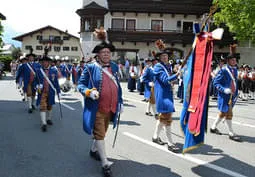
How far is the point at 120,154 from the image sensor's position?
19.2 ft

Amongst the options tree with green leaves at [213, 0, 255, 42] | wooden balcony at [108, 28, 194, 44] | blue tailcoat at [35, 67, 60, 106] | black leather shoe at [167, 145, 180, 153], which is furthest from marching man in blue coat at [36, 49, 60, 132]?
wooden balcony at [108, 28, 194, 44]

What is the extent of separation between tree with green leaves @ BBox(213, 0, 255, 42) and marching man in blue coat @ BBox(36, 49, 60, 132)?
1645 cm

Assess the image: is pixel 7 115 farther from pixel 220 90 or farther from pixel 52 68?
pixel 220 90

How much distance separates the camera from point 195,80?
5.14 meters

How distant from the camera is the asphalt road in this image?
4992 millimetres

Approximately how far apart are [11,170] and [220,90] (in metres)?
4.80

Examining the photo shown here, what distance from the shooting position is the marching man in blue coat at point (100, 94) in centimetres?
486

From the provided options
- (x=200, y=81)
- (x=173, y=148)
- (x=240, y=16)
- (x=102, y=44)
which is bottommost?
(x=173, y=148)

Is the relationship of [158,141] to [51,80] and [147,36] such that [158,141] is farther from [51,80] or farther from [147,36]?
[147,36]

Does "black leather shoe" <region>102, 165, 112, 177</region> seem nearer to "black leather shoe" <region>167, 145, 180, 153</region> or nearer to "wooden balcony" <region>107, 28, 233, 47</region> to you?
"black leather shoe" <region>167, 145, 180, 153</region>

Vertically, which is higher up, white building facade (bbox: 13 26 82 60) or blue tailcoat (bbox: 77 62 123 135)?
white building facade (bbox: 13 26 82 60)

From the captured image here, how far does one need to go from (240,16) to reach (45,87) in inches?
704

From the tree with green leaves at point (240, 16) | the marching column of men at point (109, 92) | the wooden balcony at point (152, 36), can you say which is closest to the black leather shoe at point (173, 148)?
the marching column of men at point (109, 92)

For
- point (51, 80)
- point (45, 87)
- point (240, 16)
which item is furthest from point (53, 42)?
point (45, 87)
